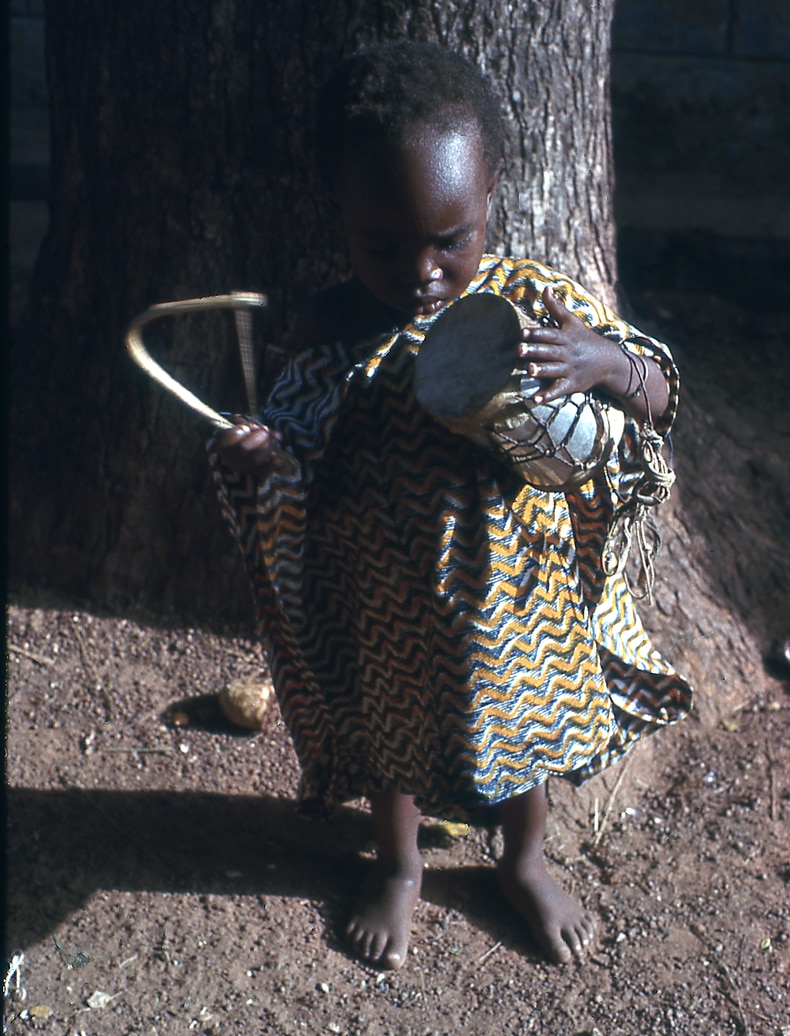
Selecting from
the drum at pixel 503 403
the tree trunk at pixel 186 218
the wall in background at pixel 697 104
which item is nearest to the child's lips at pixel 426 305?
the drum at pixel 503 403

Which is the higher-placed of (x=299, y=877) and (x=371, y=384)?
(x=371, y=384)

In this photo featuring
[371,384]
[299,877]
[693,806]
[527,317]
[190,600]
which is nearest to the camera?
[527,317]

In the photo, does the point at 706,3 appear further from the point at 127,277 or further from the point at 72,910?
the point at 72,910

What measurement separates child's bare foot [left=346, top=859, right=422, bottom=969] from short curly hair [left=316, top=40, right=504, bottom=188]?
156cm

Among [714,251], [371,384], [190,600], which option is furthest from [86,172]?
[714,251]

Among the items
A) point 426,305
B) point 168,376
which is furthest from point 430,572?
point 168,376

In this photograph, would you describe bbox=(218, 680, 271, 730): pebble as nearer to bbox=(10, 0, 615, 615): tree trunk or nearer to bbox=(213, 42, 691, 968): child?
bbox=(10, 0, 615, 615): tree trunk

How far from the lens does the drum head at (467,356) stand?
1.73 metres

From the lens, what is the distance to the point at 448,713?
2.07m

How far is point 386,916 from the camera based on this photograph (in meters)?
2.44

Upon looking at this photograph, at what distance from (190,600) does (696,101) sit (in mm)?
4516

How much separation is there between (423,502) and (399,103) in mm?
705

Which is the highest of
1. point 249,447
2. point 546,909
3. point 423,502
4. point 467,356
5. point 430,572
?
point 467,356

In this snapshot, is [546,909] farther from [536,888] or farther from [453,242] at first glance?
[453,242]
